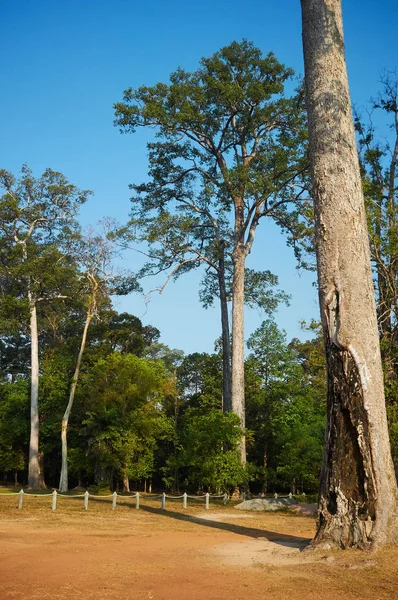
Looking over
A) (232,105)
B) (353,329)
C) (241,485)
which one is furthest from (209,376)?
(353,329)

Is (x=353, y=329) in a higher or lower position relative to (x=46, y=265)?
lower

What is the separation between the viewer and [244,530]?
38.0ft

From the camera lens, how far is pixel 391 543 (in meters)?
7.48

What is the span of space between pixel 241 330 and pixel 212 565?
16215mm

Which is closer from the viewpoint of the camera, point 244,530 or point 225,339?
point 244,530

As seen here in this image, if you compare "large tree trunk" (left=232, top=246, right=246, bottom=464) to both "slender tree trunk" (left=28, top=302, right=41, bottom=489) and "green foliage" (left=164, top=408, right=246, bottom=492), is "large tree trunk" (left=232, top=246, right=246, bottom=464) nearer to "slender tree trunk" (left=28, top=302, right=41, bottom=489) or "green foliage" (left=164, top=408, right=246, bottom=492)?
"green foliage" (left=164, top=408, right=246, bottom=492)

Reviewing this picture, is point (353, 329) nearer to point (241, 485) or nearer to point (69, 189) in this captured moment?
point (241, 485)

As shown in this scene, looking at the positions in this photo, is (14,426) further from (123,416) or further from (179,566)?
(179,566)

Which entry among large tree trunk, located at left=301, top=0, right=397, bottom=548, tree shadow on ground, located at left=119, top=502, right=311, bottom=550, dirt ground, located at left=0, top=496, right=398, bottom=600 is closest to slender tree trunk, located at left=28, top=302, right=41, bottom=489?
tree shadow on ground, located at left=119, top=502, right=311, bottom=550

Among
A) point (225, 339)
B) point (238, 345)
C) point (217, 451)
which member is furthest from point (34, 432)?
point (238, 345)

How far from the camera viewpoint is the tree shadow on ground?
9094mm

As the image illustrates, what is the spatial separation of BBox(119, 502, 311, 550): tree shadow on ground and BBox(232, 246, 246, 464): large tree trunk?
644 cm

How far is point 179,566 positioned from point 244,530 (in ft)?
16.2

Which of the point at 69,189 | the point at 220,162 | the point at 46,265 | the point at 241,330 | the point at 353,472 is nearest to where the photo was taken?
the point at 353,472
